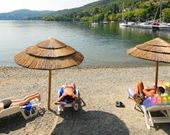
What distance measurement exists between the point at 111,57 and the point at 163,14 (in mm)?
79357

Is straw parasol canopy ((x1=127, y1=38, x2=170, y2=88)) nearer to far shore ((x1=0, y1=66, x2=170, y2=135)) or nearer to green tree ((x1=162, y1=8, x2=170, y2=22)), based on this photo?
far shore ((x1=0, y1=66, x2=170, y2=135))

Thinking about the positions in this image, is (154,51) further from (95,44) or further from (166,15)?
(166,15)

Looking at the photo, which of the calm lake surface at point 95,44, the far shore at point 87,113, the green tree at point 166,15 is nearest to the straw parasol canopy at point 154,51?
the far shore at point 87,113

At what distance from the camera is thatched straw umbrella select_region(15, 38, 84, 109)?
27.2 ft

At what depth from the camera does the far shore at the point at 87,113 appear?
28.9ft

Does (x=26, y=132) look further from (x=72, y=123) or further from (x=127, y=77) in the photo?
(x=127, y=77)

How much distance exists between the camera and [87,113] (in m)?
10.2

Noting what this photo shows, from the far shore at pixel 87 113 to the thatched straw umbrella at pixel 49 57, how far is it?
80.4 inches

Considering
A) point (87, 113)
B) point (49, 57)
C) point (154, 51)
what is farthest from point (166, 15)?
point (49, 57)

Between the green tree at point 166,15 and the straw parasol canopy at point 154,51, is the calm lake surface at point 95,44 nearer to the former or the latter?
the straw parasol canopy at point 154,51

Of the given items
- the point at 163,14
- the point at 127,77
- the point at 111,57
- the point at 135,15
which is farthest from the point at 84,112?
the point at 135,15

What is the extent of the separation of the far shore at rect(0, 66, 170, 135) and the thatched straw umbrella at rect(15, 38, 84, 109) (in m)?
2.04

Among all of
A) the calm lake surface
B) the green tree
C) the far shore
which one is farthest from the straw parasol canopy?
the green tree

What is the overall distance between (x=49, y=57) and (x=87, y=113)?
2855mm
